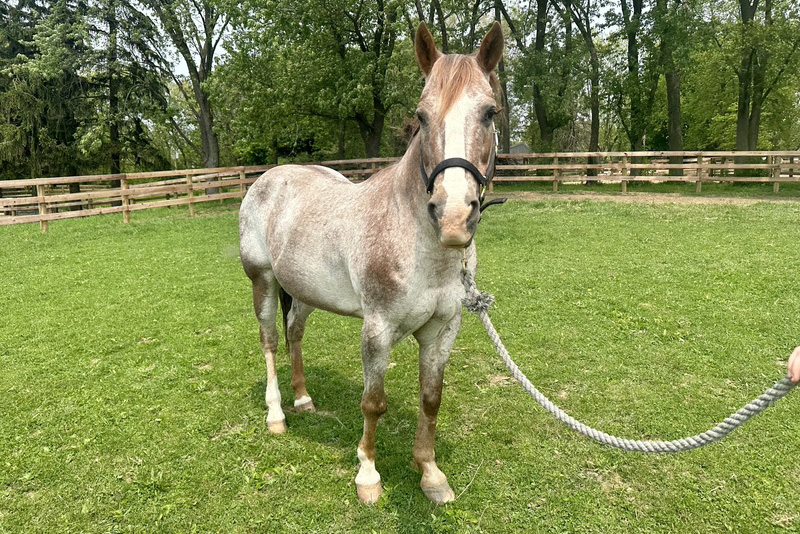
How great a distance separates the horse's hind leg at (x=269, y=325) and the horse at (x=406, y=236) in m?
0.02

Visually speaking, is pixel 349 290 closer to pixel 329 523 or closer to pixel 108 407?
pixel 329 523

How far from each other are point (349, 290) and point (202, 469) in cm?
157

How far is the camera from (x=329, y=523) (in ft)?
8.88

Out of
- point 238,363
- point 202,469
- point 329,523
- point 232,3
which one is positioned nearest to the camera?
point 329,523

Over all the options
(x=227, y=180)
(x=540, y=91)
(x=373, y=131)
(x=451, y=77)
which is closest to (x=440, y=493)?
(x=451, y=77)

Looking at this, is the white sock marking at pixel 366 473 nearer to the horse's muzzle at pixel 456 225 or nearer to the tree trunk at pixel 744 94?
the horse's muzzle at pixel 456 225

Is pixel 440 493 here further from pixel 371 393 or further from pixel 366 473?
pixel 371 393

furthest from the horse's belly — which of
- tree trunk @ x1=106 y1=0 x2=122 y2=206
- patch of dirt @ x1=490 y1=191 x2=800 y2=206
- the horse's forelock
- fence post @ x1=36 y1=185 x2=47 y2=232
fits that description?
tree trunk @ x1=106 y1=0 x2=122 y2=206

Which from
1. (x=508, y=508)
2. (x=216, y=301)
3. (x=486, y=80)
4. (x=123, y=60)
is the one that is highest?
(x=123, y=60)

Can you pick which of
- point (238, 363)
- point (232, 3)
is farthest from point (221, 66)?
point (238, 363)

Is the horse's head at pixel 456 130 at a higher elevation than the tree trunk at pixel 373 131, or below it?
below

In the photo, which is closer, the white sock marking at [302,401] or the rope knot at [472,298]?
the rope knot at [472,298]

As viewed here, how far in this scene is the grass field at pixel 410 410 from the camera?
→ 109 inches

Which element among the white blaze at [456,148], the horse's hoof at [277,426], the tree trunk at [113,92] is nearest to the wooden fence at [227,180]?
the tree trunk at [113,92]
